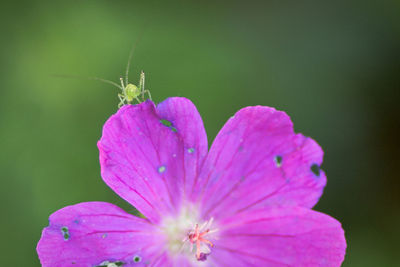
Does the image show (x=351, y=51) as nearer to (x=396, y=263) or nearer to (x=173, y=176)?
(x=396, y=263)

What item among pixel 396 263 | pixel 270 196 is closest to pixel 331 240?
pixel 270 196

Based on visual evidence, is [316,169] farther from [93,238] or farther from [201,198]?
[93,238]

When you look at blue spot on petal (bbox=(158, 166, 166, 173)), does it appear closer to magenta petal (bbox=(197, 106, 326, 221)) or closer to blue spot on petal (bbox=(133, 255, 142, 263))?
magenta petal (bbox=(197, 106, 326, 221))

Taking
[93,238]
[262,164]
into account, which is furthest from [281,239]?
[93,238]

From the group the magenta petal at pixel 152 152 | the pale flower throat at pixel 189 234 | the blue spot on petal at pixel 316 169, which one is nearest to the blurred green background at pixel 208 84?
the pale flower throat at pixel 189 234

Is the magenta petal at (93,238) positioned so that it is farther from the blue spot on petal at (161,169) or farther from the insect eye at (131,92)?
the insect eye at (131,92)

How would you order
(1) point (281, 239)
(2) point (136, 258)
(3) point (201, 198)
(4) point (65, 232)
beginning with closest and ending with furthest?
(4) point (65, 232) → (2) point (136, 258) → (1) point (281, 239) → (3) point (201, 198)
